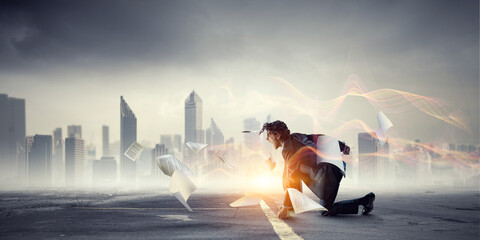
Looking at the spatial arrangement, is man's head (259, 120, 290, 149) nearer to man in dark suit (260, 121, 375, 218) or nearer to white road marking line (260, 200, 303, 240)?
man in dark suit (260, 121, 375, 218)

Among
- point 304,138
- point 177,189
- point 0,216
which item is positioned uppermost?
point 304,138

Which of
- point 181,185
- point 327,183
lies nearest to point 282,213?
point 327,183

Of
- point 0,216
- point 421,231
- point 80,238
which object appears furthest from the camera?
point 0,216

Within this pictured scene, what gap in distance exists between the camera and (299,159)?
379 inches

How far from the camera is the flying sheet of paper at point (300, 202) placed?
340 inches

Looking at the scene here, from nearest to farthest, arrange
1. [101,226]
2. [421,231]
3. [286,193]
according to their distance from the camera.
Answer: [421,231]
[101,226]
[286,193]

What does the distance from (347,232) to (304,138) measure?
303 cm

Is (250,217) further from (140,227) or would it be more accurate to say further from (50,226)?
(50,226)

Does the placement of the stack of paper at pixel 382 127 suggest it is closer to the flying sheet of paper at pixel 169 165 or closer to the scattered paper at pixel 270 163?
the scattered paper at pixel 270 163

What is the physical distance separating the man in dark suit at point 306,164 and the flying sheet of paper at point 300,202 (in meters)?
0.51

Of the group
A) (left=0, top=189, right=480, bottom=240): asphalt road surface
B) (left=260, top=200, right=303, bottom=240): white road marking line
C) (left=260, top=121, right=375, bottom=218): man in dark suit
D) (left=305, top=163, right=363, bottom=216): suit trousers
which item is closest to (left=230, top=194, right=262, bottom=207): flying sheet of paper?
(left=0, top=189, right=480, bottom=240): asphalt road surface

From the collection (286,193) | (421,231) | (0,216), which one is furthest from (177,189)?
(421,231)

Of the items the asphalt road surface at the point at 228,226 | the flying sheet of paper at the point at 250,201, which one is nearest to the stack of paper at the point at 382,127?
the asphalt road surface at the point at 228,226

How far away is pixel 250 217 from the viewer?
9625mm
